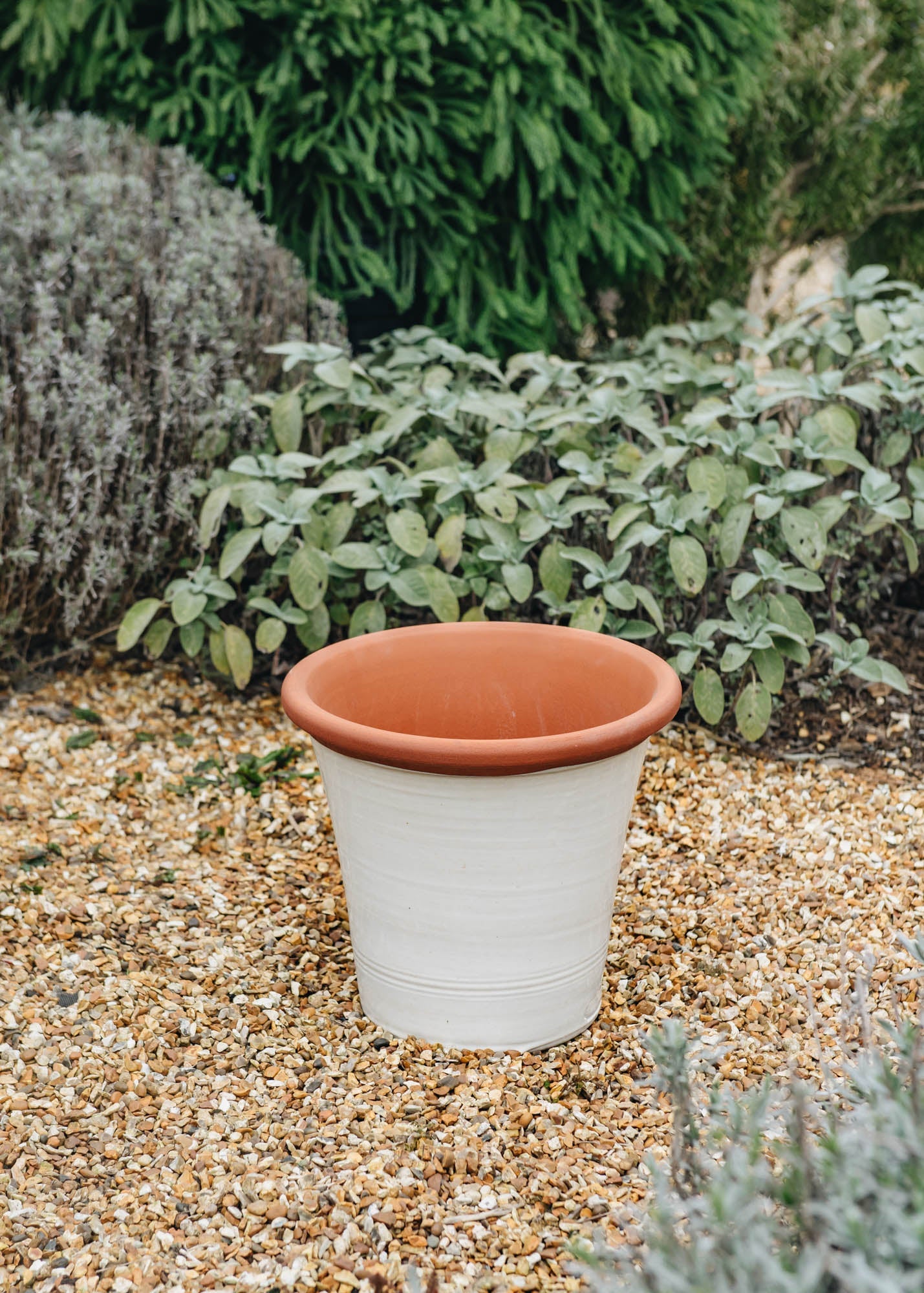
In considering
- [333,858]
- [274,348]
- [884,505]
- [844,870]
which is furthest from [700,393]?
[333,858]

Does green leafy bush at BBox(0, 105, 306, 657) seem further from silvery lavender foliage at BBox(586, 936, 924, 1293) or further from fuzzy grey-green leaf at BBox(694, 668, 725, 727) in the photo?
silvery lavender foliage at BBox(586, 936, 924, 1293)

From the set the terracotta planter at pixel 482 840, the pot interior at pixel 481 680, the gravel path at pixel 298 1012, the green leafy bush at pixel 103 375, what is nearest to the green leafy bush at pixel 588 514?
the green leafy bush at pixel 103 375

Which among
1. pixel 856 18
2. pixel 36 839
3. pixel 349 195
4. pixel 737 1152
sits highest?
pixel 856 18

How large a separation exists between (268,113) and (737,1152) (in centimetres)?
327

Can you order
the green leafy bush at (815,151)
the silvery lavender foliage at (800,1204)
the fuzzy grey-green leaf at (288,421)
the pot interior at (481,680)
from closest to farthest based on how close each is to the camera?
the silvery lavender foliage at (800,1204) < the pot interior at (481,680) < the fuzzy grey-green leaf at (288,421) < the green leafy bush at (815,151)

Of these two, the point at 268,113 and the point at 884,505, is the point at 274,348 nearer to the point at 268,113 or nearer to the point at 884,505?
the point at 268,113

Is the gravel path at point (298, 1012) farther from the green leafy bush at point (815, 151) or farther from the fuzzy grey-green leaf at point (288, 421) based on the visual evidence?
the green leafy bush at point (815, 151)

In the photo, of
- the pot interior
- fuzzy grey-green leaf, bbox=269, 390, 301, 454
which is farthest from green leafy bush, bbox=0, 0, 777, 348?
the pot interior

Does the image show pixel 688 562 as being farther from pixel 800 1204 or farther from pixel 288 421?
pixel 800 1204

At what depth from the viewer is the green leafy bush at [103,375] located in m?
2.81

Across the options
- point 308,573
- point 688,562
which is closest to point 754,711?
point 688,562

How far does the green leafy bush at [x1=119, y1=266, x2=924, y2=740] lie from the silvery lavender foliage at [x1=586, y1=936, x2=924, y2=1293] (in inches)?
56.9

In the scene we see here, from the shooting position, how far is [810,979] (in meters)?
2.01

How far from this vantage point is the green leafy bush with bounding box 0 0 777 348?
3.38 m
